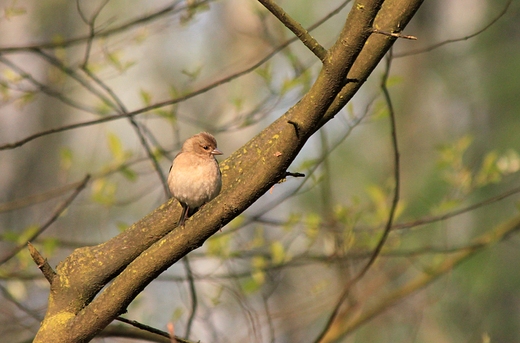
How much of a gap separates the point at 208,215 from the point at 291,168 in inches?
103

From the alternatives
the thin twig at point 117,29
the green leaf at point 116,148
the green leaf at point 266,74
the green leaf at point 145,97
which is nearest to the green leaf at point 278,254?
the green leaf at point 266,74

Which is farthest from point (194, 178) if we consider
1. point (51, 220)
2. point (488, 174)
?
point (488, 174)

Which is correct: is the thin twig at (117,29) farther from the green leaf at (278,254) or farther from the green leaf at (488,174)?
the green leaf at (488,174)

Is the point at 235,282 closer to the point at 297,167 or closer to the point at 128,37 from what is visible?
the point at 297,167

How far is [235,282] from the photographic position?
5.40 meters

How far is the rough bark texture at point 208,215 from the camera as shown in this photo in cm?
242

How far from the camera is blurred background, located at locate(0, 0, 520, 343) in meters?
5.09

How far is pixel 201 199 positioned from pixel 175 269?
231 inches

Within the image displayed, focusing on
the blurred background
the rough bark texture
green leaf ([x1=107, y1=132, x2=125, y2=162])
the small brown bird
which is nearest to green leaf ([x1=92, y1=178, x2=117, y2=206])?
the blurred background

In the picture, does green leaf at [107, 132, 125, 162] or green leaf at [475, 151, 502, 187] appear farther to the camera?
green leaf at [475, 151, 502, 187]

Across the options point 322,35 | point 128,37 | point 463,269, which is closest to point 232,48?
point 322,35

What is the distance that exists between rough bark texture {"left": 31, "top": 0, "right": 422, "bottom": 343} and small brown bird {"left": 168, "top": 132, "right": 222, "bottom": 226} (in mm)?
240

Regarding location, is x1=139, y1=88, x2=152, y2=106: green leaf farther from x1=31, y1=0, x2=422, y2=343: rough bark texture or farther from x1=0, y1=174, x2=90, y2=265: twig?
x1=31, y1=0, x2=422, y2=343: rough bark texture

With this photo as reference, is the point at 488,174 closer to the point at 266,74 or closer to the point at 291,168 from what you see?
the point at 291,168
